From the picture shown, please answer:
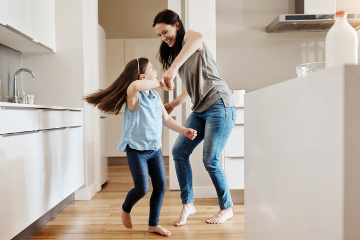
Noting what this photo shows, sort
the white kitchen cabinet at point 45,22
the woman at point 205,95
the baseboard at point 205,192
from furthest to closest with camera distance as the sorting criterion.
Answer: the baseboard at point 205,192 → the white kitchen cabinet at point 45,22 → the woman at point 205,95

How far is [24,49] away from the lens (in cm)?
231

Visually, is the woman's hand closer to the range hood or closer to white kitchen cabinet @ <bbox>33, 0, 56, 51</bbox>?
A: white kitchen cabinet @ <bbox>33, 0, 56, 51</bbox>

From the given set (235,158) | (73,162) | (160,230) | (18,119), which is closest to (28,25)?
(18,119)

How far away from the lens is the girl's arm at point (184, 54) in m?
1.42

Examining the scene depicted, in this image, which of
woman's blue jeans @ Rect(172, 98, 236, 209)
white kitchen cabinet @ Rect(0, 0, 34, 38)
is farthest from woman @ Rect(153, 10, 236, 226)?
white kitchen cabinet @ Rect(0, 0, 34, 38)

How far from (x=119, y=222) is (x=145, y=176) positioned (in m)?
0.51

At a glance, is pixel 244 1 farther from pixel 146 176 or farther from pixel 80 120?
pixel 146 176

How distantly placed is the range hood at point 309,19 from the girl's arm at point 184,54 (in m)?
1.40

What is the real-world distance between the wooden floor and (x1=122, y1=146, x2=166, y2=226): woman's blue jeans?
0.57ft

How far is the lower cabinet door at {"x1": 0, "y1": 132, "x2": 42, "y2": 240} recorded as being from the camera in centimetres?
128

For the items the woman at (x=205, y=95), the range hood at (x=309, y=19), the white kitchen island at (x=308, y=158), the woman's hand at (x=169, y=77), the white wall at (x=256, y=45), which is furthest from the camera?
the white wall at (x=256, y=45)

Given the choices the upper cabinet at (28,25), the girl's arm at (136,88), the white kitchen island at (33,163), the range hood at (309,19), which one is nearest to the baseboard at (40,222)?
the white kitchen island at (33,163)

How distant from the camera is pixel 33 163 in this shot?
155 centimetres

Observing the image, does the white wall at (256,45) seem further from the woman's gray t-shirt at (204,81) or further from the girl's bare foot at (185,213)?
the girl's bare foot at (185,213)
